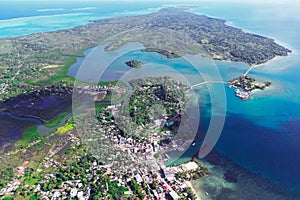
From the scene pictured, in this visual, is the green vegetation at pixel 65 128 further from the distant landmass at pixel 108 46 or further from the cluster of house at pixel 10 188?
the distant landmass at pixel 108 46

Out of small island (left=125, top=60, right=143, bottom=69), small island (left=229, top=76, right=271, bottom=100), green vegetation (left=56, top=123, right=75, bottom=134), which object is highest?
small island (left=125, top=60, right=143, bottom=69)

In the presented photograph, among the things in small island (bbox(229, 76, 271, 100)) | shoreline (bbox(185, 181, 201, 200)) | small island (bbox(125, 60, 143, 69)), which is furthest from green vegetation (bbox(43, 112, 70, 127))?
small island (bbox(229, 76, 271, 100))

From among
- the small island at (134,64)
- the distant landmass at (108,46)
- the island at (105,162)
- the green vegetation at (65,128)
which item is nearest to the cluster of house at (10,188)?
the island at (105,162)

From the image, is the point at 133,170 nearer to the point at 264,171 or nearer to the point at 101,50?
the point at 264,171

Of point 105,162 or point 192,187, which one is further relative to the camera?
point 105,162

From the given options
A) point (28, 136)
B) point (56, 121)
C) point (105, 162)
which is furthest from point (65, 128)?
point (105, 162)

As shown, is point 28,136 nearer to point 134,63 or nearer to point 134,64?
point 134,64

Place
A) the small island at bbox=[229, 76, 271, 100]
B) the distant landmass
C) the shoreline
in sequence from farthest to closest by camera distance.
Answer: the distant landmass < the small island at bbox=[229, 76, 271, 100] < the shoreline

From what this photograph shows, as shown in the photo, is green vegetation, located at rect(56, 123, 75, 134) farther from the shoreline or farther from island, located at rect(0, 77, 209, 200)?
the shoreline

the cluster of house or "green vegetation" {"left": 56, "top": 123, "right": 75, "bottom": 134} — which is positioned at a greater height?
"green vegetation" {"left": 56, "top": 123, "right": 75, "bottom": 134}
